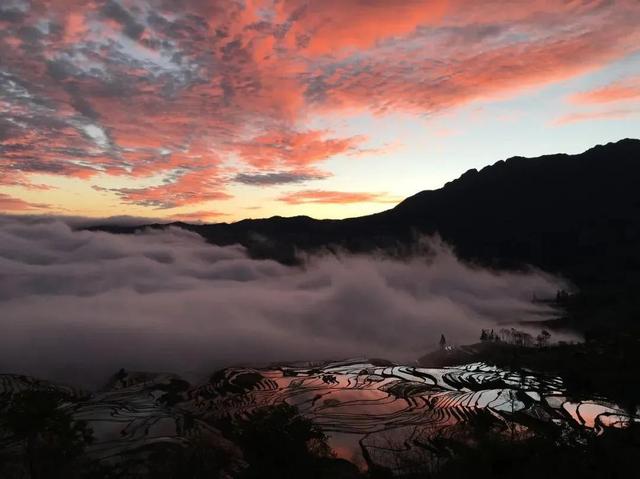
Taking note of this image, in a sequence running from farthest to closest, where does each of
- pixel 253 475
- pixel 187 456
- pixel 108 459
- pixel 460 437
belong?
pixel 460 437
pixel 108 459
pixel 187 456
pixel 253 475

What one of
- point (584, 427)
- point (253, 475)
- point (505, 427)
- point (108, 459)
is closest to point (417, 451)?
point (505, 427)

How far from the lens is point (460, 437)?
188750mm

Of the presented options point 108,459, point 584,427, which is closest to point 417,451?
point 584,427

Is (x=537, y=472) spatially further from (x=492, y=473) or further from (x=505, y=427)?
(x=505, y=427)

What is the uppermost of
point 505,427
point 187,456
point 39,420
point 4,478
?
point 39,420

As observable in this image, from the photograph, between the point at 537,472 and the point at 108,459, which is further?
the point at 108,459

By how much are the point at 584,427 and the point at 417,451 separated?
65615 mm

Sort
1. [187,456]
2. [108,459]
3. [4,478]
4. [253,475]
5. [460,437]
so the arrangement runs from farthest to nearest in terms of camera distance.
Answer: [460,437], [108,459], [187,456], [4,478], [253,475]

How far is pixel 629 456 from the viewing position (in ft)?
404

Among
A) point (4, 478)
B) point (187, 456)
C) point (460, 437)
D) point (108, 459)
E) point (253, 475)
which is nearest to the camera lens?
point (253, 475)

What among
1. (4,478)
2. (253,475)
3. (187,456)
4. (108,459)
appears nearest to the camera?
(253,475)

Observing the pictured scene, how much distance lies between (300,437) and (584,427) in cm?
12707

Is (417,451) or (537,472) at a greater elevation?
(537,472)

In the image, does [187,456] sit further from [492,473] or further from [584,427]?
[584,427]
